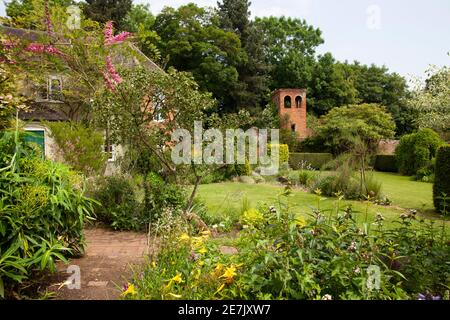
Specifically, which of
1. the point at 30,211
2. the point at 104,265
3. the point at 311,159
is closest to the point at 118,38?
the point at 104,265

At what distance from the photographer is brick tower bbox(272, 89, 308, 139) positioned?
31203 millimetres

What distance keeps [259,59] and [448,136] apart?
18.5 metres

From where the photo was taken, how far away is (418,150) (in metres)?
18.1

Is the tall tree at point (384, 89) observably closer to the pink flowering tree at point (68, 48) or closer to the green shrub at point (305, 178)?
the green shrub at point (305, 178)

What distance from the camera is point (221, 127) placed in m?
6.96

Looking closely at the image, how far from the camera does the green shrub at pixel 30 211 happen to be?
290 centimetres

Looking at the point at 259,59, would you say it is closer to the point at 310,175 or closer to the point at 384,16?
the point at 310,175

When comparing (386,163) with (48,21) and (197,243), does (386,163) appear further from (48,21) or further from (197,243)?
(197,243)

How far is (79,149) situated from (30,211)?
23.4 ft

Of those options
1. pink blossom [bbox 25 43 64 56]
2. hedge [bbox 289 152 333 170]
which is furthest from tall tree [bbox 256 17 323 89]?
pink blossom [bbox 25 43 64 56]

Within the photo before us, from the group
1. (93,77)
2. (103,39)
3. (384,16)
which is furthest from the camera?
(93,77)
